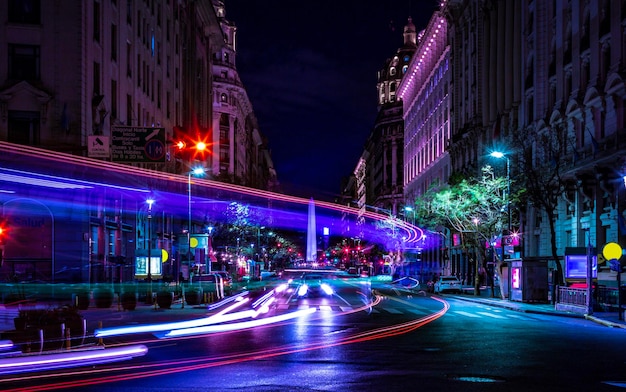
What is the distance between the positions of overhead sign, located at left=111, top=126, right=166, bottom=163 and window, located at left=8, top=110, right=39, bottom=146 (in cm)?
1345

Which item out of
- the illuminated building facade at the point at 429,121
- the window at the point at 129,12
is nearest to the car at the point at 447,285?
the illuminated building facade at the point at 429,121

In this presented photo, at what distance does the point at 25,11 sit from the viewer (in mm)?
45406

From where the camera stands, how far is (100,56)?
5006 centimetres

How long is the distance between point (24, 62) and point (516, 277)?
3119cm

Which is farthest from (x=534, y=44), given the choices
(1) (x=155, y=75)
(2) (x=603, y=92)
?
(1) (x=155, y=75)

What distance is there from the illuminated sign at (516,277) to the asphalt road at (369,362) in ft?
61.3

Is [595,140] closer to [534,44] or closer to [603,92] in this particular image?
[603,92]

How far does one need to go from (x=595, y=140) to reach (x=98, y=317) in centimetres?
3365

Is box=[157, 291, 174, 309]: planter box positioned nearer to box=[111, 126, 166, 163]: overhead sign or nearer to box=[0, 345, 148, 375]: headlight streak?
box=[111, 126, 166, 163]: overhead sign

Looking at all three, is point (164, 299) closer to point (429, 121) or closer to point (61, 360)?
point (61, 360)

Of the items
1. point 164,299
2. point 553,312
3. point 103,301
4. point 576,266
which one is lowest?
point 553,312

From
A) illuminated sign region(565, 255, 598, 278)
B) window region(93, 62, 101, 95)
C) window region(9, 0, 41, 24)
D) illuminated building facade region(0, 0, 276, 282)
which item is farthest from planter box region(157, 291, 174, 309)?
illuminated sign region(565, 255, 598, 278)

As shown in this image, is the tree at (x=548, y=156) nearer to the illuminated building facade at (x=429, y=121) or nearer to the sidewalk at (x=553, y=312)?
the sidewalk at (x=553, y=312)

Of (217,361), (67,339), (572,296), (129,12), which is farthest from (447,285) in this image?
(67,339)
